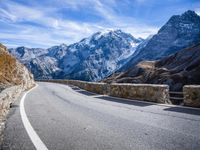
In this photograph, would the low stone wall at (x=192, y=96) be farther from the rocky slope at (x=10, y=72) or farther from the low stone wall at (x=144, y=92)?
the rocky slope at (x=10, y=72)

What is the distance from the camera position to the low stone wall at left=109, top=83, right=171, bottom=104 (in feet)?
47.2

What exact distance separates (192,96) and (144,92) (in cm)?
392

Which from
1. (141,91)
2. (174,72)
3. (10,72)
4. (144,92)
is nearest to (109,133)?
(144,92)

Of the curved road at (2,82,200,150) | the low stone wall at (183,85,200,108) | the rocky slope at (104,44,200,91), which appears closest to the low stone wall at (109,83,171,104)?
the low stone wall at (183,85,200,108)

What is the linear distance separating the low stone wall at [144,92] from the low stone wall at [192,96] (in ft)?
6.53

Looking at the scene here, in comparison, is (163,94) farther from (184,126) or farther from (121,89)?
(184,126)

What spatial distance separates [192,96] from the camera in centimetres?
1203

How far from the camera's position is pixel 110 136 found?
6391 mm

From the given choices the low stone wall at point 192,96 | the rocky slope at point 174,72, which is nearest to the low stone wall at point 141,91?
the low stone wall at point 192,96

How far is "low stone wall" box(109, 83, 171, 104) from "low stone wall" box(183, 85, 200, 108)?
199cm

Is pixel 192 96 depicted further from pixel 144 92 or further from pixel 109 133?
pixel 109 133

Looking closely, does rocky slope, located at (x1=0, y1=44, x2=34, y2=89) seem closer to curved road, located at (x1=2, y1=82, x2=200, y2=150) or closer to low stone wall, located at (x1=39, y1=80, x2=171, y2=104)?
low stone wall, located at (x1=39, y1=80, x2=171, y2=104)

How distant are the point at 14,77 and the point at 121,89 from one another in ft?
55.0

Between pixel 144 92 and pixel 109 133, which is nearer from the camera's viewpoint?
pixel 109 133
